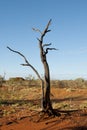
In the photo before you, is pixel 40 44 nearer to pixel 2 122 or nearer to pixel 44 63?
pixel 44 63

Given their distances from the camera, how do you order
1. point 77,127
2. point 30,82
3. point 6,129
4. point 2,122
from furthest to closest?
point 30,82
point 2,122
point 6,129
point 77,127

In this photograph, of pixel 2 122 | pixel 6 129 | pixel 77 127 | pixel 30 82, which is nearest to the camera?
pixel 77 127

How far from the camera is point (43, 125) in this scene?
38.5 feet

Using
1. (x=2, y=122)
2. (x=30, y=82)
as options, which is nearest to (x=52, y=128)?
(x=2, y=122)

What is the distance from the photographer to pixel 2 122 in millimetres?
12695

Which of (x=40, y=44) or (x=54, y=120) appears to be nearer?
(x=54, y=120)

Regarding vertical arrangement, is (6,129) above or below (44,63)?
below

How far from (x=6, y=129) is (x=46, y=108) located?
1.79 meters

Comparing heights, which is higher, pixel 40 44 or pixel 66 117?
pixel 40 44

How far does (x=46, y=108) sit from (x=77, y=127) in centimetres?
193

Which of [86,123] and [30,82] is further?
[30,82]

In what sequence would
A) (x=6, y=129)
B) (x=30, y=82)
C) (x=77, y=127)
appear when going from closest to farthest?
(x=77, y=127) → (x=6, y=129) → (x=30, y=82)

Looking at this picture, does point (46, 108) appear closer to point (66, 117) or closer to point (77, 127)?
point (66, 117)

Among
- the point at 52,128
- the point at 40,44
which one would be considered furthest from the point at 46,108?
the point at 40,44
